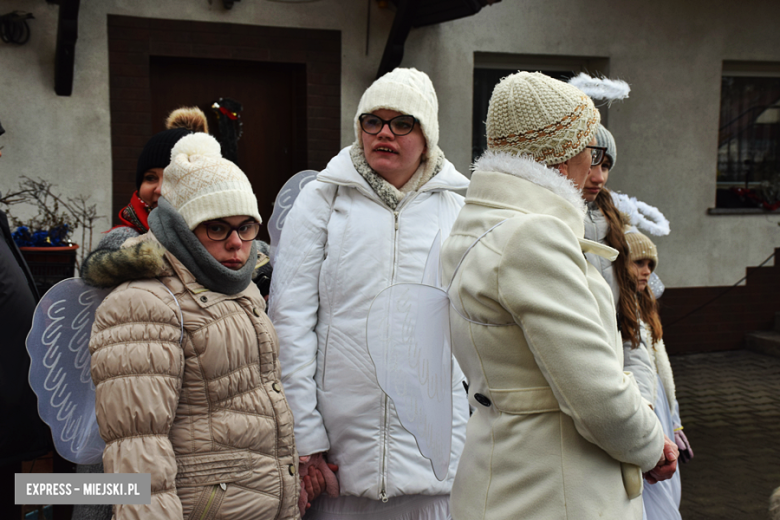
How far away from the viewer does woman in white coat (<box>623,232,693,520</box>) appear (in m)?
2.63

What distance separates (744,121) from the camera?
25.4 ft

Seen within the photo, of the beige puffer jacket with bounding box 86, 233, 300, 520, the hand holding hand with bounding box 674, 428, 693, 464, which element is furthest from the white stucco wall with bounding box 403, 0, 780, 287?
the beige puffer jacket with bounding box 86, 233, 300, 520

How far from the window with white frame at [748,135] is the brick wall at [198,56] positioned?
15.0ft

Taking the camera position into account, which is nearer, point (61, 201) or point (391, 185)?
point (391, 185)

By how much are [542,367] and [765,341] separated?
722 cm

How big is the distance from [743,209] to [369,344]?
7.07 m

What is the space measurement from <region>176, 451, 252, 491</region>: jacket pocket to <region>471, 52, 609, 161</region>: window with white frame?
527cm

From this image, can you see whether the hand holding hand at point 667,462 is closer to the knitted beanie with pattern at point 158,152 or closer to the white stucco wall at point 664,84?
the knitted beanie with pattern at point 158,152

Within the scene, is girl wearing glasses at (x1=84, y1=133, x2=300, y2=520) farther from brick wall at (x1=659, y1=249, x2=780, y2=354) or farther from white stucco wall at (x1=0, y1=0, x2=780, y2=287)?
brick wall at (x1=659, y1=249, x2=780, y2=354)

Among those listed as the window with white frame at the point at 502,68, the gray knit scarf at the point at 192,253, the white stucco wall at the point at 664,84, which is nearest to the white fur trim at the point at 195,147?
the gray knit scarf at the point at 192,253

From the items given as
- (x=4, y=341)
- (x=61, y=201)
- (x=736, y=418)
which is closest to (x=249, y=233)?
(x=4, y=341)

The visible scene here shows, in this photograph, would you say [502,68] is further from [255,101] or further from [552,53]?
[255,101]

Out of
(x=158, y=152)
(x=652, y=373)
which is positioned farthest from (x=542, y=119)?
(x=158, y=152)

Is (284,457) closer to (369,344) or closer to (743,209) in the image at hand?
(369,344)
